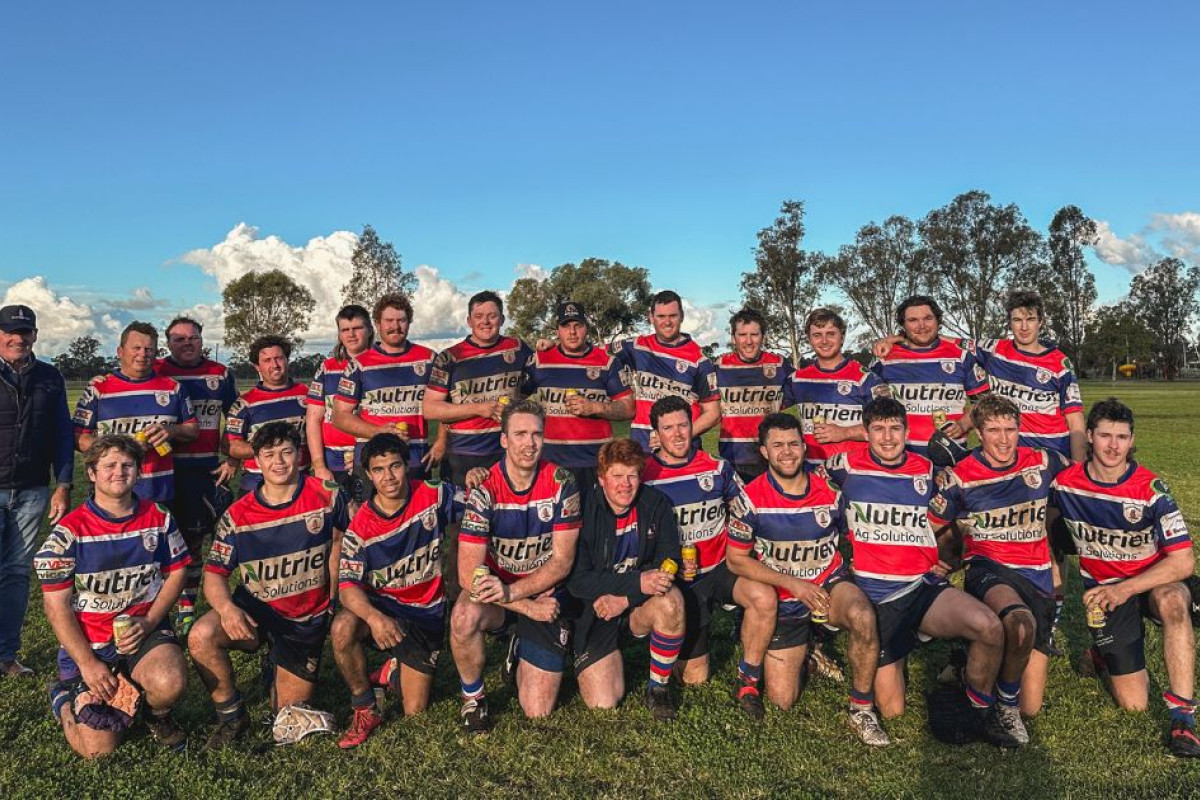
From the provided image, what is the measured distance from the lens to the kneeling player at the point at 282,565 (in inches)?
171

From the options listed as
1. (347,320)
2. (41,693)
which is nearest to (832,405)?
(347,320)

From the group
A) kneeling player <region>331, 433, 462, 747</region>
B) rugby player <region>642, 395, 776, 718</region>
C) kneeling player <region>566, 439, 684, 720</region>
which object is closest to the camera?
kneeling player <region>331, 433, 462, 747</region>

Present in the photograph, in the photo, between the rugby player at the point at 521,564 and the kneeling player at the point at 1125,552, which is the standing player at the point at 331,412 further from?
the kneeling player at the point at 1125,552

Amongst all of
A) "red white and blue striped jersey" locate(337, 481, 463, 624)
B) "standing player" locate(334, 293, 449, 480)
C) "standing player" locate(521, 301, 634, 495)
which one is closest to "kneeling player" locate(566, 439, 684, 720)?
"red white and blue striped jersey" locate(337, 481, 463, 624)

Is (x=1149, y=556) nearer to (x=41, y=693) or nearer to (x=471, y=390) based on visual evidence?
(x=471, y=390)

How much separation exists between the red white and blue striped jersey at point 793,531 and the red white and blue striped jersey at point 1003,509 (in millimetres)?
646

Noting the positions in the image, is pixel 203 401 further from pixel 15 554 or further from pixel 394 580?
pixel 394 580

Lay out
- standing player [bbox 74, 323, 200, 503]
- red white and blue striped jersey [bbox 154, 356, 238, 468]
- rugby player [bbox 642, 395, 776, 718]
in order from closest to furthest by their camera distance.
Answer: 1. rugby player [bbox 642, 395, 776, 718]
2. standing player [bbox 74, 323, 200, 503]
3. red white and blue striped jersey [bbox 154, 356, 238, 468]

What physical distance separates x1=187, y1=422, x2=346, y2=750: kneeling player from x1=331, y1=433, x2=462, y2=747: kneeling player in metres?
0.25

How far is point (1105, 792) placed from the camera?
3.59m

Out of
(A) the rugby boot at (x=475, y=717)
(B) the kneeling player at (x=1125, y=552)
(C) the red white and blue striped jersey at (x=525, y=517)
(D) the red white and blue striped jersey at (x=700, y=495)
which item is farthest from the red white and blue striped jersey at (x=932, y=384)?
(A) the rugby boot at (x=475, y=717)

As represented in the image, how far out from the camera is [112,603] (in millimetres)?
4180

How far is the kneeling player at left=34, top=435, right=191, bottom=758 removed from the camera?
3.99 meters

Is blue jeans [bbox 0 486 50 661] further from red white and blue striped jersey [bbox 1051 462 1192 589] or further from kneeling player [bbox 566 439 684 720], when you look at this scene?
red white and blue striped jersey [bbox 1051 462 1192 589]
